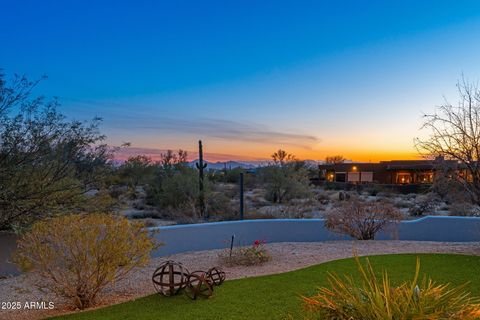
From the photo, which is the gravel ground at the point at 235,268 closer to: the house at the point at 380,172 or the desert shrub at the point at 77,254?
the desert shrub at the point at 77,254

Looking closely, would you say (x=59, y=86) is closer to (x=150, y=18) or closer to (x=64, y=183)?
(x=150, y=18)

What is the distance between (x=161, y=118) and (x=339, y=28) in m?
11.9

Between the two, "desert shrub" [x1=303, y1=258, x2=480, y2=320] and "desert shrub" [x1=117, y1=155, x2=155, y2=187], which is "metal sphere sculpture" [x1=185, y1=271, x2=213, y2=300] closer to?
"desert shrub" [x1=303, y1=258, x2=480, y2=320]

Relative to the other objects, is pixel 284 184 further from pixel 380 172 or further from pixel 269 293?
pixel 380 172

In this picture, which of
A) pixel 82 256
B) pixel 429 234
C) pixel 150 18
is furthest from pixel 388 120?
pixel 82 256

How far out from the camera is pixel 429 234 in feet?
40.9

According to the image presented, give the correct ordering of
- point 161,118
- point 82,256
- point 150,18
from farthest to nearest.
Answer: point 161,118 → point 150,18 → point 82,256

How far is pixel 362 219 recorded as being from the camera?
11977mm

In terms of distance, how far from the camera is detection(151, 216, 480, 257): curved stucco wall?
11.8 metres

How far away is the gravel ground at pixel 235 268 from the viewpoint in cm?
700

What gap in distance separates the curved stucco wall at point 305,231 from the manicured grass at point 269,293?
347 cm

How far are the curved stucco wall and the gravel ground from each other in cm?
61

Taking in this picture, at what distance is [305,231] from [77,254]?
7.73m

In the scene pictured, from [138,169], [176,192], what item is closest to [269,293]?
[176,192]
